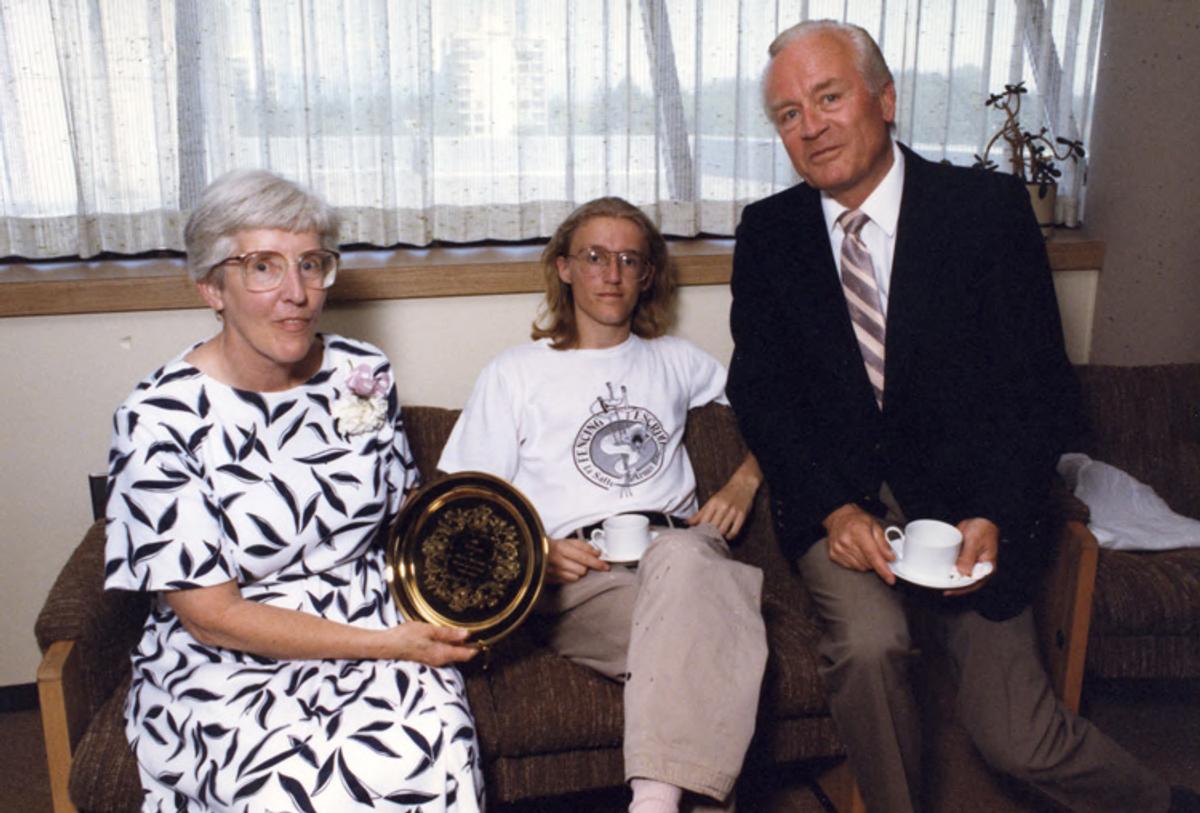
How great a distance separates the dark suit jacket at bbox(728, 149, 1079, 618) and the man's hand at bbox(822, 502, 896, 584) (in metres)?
0.03

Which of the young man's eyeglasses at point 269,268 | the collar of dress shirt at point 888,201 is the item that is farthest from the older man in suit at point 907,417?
the young man's eyeglasses at point 269,268

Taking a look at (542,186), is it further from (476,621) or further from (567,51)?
(476,621)

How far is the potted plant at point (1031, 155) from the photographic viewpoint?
272cm

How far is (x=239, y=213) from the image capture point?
1.60 meters

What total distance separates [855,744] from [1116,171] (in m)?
1.90

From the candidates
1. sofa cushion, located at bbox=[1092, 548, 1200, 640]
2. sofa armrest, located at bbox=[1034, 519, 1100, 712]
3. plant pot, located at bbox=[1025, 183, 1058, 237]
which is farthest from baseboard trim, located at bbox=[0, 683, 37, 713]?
plant pot, located at bbox=[1025, 183, 1058, 237]

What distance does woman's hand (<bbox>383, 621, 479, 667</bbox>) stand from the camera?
5.24ft

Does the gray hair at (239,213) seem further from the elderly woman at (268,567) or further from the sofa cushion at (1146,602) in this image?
the sofa cushion at (1146,602)

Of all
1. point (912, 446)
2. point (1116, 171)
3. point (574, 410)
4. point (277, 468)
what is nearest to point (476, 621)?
point (277, 468)

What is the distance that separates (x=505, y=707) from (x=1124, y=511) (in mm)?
1510

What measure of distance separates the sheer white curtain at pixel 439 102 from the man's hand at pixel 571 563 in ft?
3.33

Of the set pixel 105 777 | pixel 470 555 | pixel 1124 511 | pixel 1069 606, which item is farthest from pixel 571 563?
pixel 1124 511

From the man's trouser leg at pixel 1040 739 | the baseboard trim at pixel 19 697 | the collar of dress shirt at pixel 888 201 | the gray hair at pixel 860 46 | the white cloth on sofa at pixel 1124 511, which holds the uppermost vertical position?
the gray hair at pixel 860 46

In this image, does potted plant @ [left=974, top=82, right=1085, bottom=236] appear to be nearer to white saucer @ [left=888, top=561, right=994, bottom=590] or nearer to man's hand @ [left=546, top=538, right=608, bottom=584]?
white saucer @ [left=888, top=561, right=994, bottom=590]
